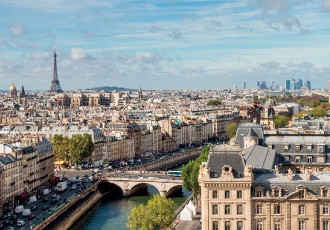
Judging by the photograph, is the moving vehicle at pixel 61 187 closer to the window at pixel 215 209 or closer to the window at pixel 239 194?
the window at pixel 215 209

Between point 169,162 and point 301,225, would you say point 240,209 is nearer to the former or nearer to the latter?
point 301,225

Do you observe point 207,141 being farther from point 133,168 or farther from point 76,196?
point 76,196

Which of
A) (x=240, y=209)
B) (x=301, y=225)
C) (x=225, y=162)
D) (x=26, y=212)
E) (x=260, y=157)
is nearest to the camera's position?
(x=301, y=225)

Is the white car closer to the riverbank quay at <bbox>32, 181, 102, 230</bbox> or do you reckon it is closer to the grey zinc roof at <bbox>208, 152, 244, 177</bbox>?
the riverbank quay at <bbox>32, 181, 102, 230</bbox>

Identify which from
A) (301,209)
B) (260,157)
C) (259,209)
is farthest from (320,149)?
(259,209)

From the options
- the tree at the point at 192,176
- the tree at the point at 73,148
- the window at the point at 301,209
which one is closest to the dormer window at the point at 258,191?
the window at the point at 301,209

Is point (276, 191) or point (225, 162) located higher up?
point (225, 162)

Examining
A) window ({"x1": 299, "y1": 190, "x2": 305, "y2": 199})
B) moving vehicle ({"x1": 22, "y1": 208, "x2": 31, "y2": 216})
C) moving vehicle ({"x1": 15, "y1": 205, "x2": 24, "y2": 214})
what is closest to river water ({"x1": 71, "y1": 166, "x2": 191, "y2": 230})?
moving vehicle ({"x1": 22, "y1": 208, "x2": 31, "y2": 216})

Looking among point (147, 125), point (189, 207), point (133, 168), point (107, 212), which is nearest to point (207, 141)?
point (147, 125)
